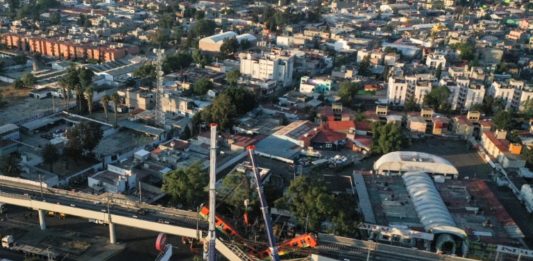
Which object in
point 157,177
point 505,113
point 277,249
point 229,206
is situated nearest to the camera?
point 277,249

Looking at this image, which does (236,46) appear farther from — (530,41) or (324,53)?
(530,41)

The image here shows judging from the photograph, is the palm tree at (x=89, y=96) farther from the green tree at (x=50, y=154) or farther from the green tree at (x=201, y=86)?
the green tree at (x=50, y=154)

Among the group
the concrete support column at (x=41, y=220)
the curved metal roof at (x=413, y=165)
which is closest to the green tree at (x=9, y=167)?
the concrete support column at (x=41, y=220)

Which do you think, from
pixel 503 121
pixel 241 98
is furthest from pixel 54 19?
pixel 503 121

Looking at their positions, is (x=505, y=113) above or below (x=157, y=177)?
above

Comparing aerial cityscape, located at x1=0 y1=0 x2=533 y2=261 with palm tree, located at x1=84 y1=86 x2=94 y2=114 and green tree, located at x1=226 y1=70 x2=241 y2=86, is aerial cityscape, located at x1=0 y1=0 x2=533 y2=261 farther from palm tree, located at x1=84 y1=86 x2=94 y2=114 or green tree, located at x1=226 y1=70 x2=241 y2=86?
palm tree, located at x1=84 y1=86 x2=94 y2=114

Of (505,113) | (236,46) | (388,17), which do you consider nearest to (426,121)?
(505,113)
